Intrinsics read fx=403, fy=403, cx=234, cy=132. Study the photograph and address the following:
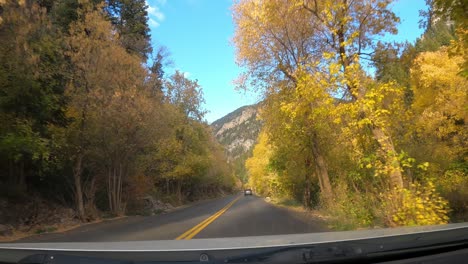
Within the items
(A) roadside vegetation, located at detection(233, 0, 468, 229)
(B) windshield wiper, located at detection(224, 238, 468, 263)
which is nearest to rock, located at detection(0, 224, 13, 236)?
(A) roadside vegetation, located at detection(233, 0, 468, 229)

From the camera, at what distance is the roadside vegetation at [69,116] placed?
54.3 ft

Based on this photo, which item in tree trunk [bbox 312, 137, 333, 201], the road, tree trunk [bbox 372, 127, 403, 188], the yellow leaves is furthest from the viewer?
tree trunk [bbox 312, 137, 333, 201]

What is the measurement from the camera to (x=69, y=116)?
21672 millimetres

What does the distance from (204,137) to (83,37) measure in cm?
3388

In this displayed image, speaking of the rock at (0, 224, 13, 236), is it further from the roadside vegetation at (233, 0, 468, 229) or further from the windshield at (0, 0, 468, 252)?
the roadside vegetation at (233, 0, 468, 229)

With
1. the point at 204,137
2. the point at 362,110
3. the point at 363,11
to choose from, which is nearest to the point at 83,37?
the point at 363,11

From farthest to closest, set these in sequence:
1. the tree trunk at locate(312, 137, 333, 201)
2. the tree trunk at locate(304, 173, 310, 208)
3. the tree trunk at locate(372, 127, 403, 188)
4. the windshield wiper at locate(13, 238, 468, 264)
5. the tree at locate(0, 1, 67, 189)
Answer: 1. the tree trunk at locate(304, 173, 310, 208)
2. the tree trunk at locate(312, 137, 333, 201)
3. the tree at locate(0, 1, 67, 189)
4. the tree trunk at locate(372, 127, 403, 188)
5. the windshield wiper at locate(13, 238, 468, 264)

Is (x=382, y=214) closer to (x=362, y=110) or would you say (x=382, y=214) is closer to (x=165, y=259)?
(x=362, y=110)

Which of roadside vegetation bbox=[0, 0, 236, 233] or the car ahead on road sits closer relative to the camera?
the car ahead on road

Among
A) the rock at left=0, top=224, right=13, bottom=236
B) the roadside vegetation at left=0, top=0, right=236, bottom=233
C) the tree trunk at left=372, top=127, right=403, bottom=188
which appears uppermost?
the roadside vegetation at left=0, top=0, right=236, bottom=233

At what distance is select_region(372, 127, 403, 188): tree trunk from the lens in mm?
9664

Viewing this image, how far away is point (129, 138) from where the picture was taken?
2547 cm

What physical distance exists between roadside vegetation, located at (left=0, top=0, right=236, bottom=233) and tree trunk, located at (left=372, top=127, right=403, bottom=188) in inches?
Answer: 522

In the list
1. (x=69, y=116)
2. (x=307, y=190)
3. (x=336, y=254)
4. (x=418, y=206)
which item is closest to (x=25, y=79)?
(x=69, y=116)
